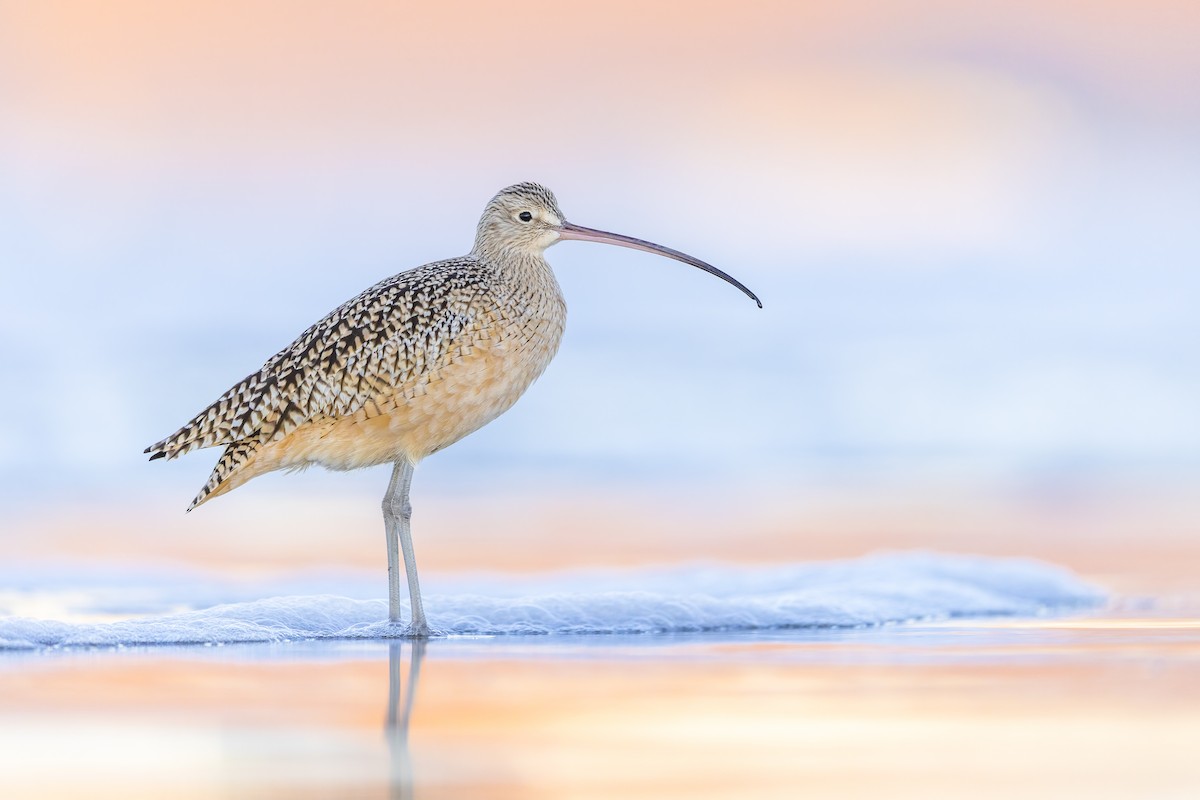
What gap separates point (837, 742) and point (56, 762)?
2820 mm

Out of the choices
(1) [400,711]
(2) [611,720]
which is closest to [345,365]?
(1) [400,711]

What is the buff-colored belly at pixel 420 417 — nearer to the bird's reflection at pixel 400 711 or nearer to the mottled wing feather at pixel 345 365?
the mottled wing feather at pixel 345 365

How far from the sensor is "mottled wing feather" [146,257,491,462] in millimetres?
11195

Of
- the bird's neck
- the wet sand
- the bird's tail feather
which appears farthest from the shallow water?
the bird's neck

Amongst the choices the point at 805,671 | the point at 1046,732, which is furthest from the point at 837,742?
the point at 805,671

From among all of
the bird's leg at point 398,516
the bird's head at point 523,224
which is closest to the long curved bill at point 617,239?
the bird's head at point 523,224

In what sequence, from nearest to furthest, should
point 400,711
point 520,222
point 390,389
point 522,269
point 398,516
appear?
1. point 400,711
2. point 390,389
3. point 398,516
4. point 522,269
5. point 520,222

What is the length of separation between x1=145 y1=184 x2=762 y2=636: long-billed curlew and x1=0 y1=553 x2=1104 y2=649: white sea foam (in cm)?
59

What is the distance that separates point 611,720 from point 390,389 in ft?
14.0

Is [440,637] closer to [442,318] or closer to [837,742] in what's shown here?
[442,318]

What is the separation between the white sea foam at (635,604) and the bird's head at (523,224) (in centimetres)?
231

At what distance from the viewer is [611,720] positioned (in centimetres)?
736

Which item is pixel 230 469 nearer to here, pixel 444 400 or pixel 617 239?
pixel 444 400

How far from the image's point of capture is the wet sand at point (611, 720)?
6102mm
